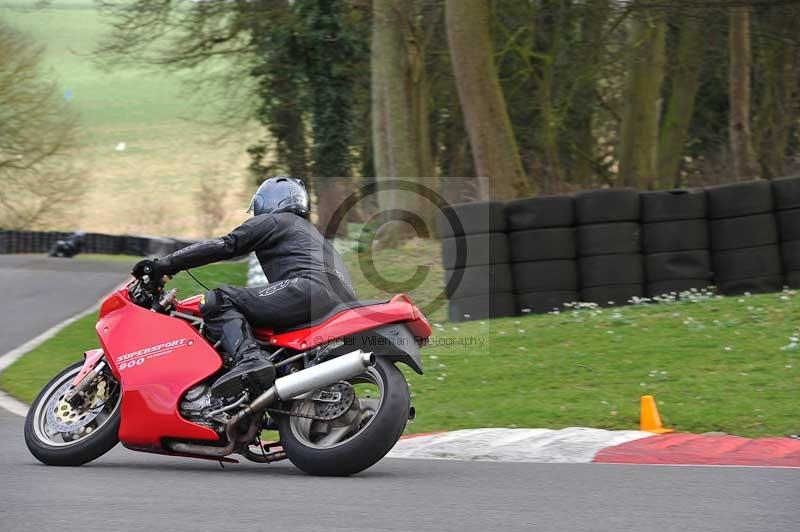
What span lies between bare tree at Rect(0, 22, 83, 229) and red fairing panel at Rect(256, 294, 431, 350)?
31823 mm

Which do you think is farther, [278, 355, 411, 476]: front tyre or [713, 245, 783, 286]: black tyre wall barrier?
[713, 245, 783, 286]: black tyre wall barrier

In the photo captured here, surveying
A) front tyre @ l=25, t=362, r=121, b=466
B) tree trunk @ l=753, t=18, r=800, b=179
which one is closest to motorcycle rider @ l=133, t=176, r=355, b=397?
front tyre @ l=25, t=362, r=121, b=466

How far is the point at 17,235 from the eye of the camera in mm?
36375

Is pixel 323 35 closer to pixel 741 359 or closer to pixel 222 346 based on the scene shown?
pixel 741 359

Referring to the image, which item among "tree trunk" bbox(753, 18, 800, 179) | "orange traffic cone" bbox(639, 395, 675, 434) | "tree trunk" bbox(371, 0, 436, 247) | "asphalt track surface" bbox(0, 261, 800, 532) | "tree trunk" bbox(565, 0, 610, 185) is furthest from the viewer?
"tree trunk" bbox(753, 18, 800, 179)

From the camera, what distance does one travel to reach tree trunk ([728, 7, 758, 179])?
22.6 m

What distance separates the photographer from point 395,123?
21938 millimetres

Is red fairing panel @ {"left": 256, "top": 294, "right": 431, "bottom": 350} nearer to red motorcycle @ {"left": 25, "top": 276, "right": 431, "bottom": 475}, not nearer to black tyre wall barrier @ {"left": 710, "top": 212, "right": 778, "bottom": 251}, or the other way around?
red motorcycle @ {"left": 25, "top": 276, "right": 431, "bottom": 475}

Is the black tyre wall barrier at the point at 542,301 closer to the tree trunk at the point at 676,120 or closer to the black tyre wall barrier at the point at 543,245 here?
the black tyre wall barrier at the point at 543,245

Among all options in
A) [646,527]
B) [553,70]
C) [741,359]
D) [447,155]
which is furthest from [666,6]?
[447,155]

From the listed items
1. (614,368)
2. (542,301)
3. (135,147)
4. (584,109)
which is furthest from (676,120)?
(135,147)

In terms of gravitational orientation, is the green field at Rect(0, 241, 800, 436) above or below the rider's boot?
below

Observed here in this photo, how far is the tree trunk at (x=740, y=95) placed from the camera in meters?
22.6

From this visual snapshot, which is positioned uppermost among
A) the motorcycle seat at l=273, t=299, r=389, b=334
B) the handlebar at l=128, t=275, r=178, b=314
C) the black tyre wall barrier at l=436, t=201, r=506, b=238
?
the black tyre wall barrier at l=436, t=201, r=506, b=238
